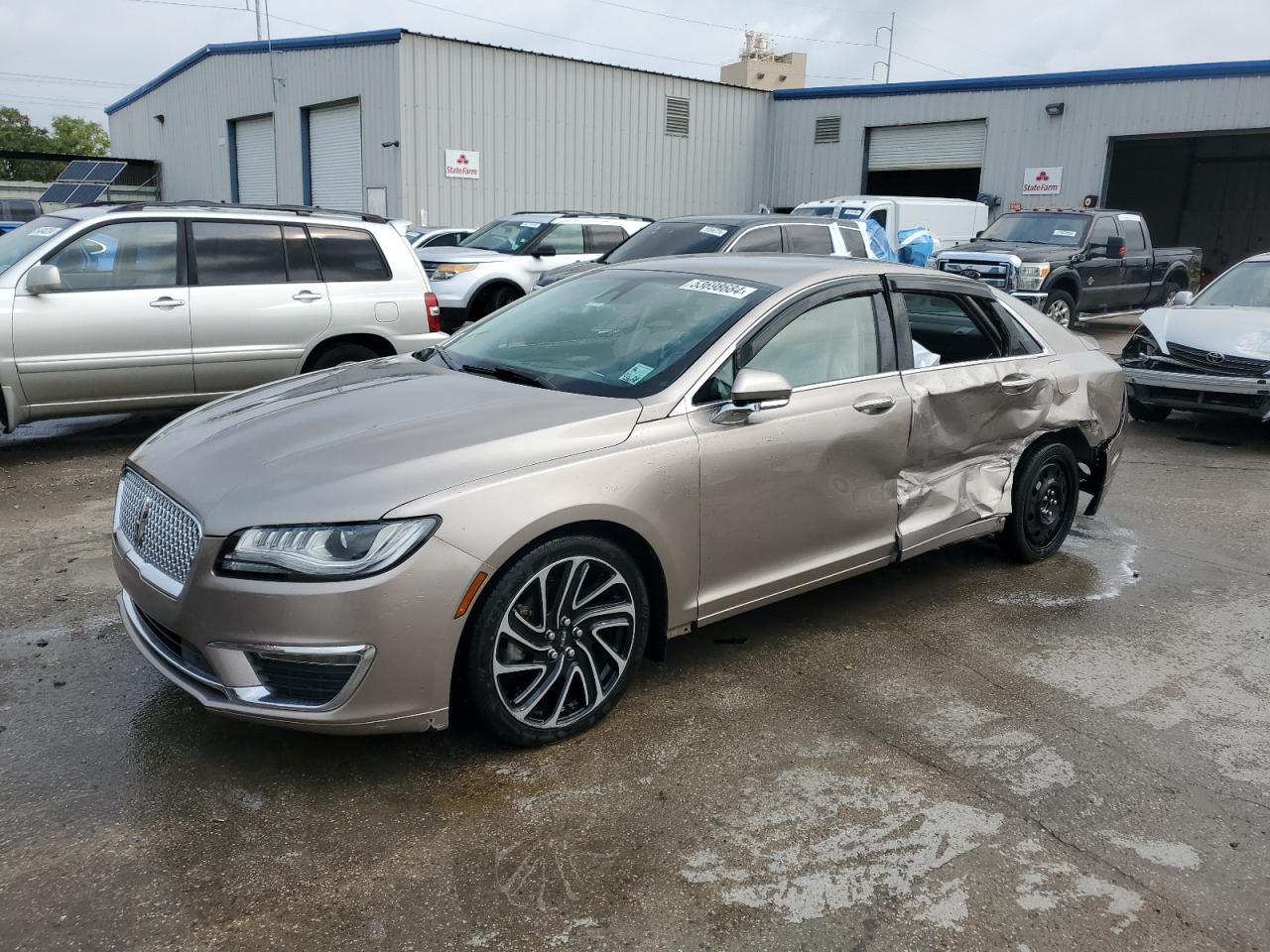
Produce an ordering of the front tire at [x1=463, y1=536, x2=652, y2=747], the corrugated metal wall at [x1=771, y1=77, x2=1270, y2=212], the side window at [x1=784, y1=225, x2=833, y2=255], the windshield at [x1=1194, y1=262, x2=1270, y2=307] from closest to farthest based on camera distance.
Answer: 1. the front tire at [x1=463, y1=536, x2=652, y2=747]
2. the windshield at [x1=1194, y1=262, x2=1270, y2=307]
3. the side window at [x1=784, y1=225, x2=833, y2=255]
4. the corrugated metal wall at [x1=771, y1=77, x2=1270, y2=212]

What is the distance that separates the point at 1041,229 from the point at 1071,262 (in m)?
1.12

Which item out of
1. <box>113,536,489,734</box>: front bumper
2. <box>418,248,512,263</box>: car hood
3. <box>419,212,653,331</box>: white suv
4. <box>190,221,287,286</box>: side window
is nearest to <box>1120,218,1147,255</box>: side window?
<box>419,212,653,331</box>: white suv

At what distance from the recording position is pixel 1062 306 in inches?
601

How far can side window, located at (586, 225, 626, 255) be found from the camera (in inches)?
579

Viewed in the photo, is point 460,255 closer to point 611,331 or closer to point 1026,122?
point 611,331

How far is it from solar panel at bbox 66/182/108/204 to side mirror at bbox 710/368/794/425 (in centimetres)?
3055

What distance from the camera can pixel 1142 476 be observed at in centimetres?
777

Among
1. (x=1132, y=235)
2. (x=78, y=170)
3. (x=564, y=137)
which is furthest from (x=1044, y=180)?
(x=78, y=170)

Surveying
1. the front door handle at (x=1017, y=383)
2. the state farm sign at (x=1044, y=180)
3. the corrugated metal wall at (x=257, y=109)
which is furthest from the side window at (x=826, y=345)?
the state farm sign at (x=1044, y=180)

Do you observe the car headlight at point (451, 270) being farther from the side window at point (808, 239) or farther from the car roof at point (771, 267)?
the car roof at point (771, 267)

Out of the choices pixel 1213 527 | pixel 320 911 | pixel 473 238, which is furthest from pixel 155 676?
→ pixel 473 238

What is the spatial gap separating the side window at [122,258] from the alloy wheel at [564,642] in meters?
5.32

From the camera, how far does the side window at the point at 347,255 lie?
8062 millimetres

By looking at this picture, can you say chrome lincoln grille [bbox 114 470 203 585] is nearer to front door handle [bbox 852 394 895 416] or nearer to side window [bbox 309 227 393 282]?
front door handle [bbox 852 394 895 416]
